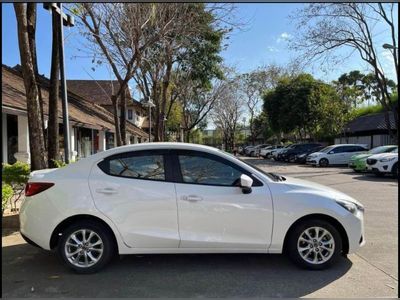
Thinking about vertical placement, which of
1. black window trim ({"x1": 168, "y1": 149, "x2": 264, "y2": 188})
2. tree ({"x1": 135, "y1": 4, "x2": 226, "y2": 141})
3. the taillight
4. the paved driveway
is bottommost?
the paved driveway

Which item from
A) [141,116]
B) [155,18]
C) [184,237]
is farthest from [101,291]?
[141,116]

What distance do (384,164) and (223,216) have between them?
14.4 metres

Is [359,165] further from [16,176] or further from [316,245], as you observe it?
[16,176]

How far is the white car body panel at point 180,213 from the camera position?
16.8 feet

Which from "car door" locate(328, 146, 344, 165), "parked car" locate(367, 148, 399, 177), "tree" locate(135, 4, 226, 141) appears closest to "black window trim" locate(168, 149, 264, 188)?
"tree" locate(135, 4, 226, 141)

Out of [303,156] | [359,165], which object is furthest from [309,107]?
[359,165]

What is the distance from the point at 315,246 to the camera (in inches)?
206

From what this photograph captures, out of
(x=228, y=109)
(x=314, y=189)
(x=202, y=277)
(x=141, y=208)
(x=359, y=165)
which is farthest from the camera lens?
(x=228, y=109)

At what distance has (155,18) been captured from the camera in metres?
14.6

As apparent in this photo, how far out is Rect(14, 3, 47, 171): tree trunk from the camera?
8266mm

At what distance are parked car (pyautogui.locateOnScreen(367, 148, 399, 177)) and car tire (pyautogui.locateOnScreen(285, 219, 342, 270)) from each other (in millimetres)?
13373

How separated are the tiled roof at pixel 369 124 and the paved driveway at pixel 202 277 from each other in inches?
1208

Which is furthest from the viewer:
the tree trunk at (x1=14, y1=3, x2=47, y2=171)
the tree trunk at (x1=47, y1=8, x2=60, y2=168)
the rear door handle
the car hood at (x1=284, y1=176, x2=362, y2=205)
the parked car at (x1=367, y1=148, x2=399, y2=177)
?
the parked car at (x1=367, y1=148, x2=399, y2=177)

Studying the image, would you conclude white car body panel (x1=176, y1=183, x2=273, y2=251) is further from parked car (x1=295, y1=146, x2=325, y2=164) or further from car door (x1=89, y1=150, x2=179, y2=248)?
parked car (x1=295, y1=146, x2=325, y2=164)
